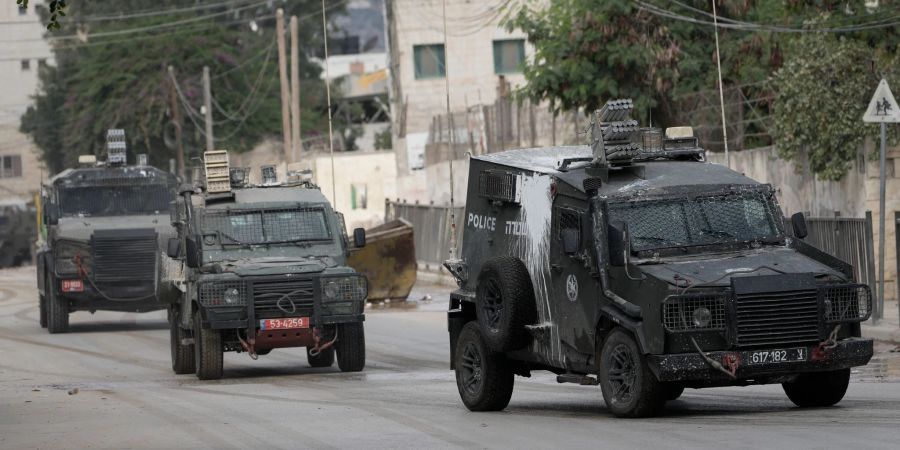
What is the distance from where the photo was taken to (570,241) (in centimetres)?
1322

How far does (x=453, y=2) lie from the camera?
213 ft

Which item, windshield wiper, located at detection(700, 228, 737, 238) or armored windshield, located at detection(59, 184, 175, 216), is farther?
armored windshield, located at detection(59, 184, 175, 216)

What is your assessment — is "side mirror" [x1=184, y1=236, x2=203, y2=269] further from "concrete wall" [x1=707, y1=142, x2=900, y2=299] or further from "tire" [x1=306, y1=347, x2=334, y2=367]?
"concrete wall" [x1=707, y1=142, x2=900, y2=299]

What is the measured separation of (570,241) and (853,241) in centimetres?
1036

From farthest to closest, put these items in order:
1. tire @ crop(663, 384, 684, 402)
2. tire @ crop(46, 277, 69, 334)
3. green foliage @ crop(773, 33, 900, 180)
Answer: tire @ crop(46, 277, 69, 334) < green foliage @ crop(773, 33, 900, 180) < tire @ crop(663, 384, 684, 402)

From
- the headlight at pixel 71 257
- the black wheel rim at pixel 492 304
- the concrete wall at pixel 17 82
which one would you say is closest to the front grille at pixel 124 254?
the headlight at pixel 71 257

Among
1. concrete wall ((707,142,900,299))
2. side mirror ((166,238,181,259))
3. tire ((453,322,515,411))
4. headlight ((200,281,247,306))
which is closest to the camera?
tire ((453,322,515,411))

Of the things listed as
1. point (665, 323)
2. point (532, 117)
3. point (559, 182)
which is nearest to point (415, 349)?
point (559, 182)

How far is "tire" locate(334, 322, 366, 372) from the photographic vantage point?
65.2 feet

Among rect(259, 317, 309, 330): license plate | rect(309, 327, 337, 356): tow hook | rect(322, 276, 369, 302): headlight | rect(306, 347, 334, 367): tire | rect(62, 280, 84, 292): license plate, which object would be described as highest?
rect(322, 276, 369, 302): headlight

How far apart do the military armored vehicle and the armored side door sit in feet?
159

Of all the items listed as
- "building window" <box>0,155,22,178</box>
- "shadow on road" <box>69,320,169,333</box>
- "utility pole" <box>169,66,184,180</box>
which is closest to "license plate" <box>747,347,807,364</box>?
"shadow on road" <box>69,320,169,333</box>

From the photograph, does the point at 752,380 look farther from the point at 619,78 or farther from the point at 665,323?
the point at 619,78

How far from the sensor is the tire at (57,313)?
1118 inches
